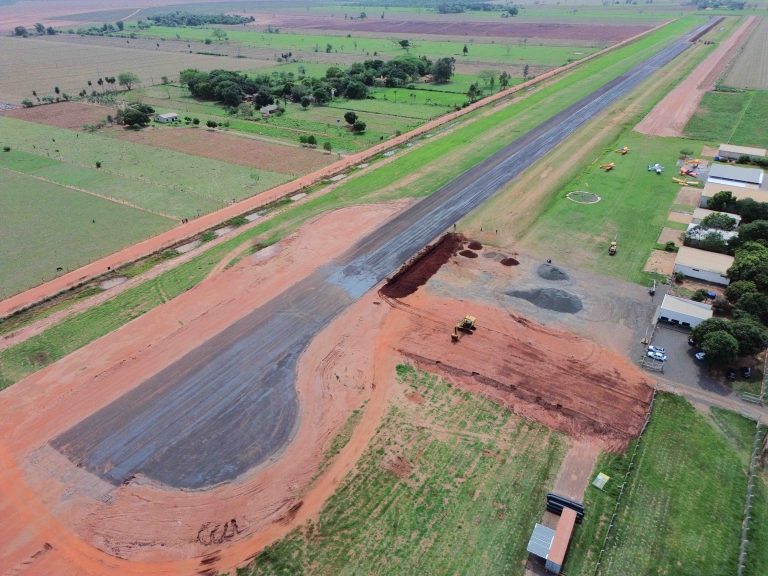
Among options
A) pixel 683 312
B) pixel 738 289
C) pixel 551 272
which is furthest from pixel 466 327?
pixel 738 289

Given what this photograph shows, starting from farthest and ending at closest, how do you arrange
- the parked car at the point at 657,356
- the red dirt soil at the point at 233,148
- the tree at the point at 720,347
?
the red dirt soil at the point at 233,148 < the parked car at the point at 657,356 < the tree at the point at 720,347

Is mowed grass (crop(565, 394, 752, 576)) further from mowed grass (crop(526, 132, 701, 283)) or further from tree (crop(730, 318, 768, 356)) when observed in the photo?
mowed grass (crop(526, 132, 701, 283))

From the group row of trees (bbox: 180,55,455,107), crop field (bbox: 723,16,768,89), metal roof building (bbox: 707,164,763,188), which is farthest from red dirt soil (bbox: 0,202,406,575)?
crop field (bbox: 723,16,768,89)

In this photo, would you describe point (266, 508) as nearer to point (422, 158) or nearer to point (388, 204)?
point (388, 204)

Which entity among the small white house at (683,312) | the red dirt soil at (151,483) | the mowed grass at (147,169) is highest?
the mowed grass at (147,169)

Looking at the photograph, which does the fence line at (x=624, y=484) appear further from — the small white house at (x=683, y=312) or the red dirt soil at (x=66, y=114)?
the red dirt soil at (x=66, y=114)

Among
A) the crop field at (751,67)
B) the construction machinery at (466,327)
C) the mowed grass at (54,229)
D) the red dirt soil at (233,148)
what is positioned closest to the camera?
the construction machinery at (466,327)

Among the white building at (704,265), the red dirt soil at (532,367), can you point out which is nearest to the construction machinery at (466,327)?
the red dirt soil at (532,367)

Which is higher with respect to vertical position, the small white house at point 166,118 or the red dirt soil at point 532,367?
the small white house at point 166,118
